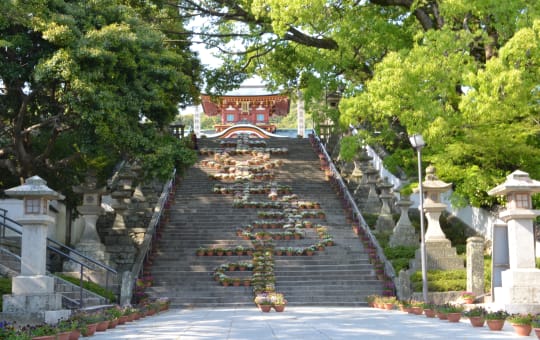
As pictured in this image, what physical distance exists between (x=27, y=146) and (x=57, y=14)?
415 cm

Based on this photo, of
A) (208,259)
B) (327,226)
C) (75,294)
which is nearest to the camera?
(75,294)

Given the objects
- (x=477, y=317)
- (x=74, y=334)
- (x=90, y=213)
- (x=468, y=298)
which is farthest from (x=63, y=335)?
(x=90, y=213)

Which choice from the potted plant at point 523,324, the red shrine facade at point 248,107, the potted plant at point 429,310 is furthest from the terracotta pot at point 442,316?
the red shrine facade at point 248,107

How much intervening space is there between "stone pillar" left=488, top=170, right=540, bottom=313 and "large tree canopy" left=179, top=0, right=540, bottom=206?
2.74m

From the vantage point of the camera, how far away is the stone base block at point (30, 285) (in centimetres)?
1197

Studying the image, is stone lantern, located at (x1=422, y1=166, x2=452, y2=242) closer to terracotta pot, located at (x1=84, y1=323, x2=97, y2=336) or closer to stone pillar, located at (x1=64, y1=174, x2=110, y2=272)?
stone pillar, located at (x1=64, y1=174, x2=110, y2=272)

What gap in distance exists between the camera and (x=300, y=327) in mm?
10961

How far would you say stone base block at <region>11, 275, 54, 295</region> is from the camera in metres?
12.0

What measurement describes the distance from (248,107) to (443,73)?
115ft

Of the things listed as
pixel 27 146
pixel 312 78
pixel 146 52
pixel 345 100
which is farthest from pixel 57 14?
pixel 312 78

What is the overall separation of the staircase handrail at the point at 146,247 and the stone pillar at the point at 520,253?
29.5 feet

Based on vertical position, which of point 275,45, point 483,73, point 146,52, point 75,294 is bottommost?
point 75,294

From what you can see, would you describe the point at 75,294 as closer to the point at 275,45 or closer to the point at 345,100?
the point at 345,100

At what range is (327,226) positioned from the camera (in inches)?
879
